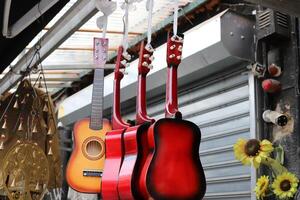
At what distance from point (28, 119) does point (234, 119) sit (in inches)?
67.6

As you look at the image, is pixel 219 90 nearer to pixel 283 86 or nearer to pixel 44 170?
pixel 283 86

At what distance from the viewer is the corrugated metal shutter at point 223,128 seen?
163 inches

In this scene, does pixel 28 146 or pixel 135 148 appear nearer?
pixel 135 148

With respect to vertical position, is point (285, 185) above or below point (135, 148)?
above

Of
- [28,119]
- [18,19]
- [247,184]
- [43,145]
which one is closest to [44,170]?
[43,145]

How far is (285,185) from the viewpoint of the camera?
10.8ft

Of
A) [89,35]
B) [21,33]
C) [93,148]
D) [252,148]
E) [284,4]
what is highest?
[89,35]

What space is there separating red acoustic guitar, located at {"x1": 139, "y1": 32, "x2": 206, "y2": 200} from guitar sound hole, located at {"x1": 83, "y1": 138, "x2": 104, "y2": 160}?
1.33m

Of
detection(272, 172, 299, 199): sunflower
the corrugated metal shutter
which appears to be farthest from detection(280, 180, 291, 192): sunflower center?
the corrugated metal shutter

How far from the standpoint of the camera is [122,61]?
2160 mm

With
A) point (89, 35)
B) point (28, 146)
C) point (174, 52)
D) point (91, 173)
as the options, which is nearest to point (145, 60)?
point (174, 52)

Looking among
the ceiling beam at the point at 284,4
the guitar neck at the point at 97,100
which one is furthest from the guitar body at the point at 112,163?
the ceiling beam at the point at 284,4

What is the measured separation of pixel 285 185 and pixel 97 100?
4.58ft

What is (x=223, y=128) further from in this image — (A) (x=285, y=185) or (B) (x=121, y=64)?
(B) (x=121, y=64)
